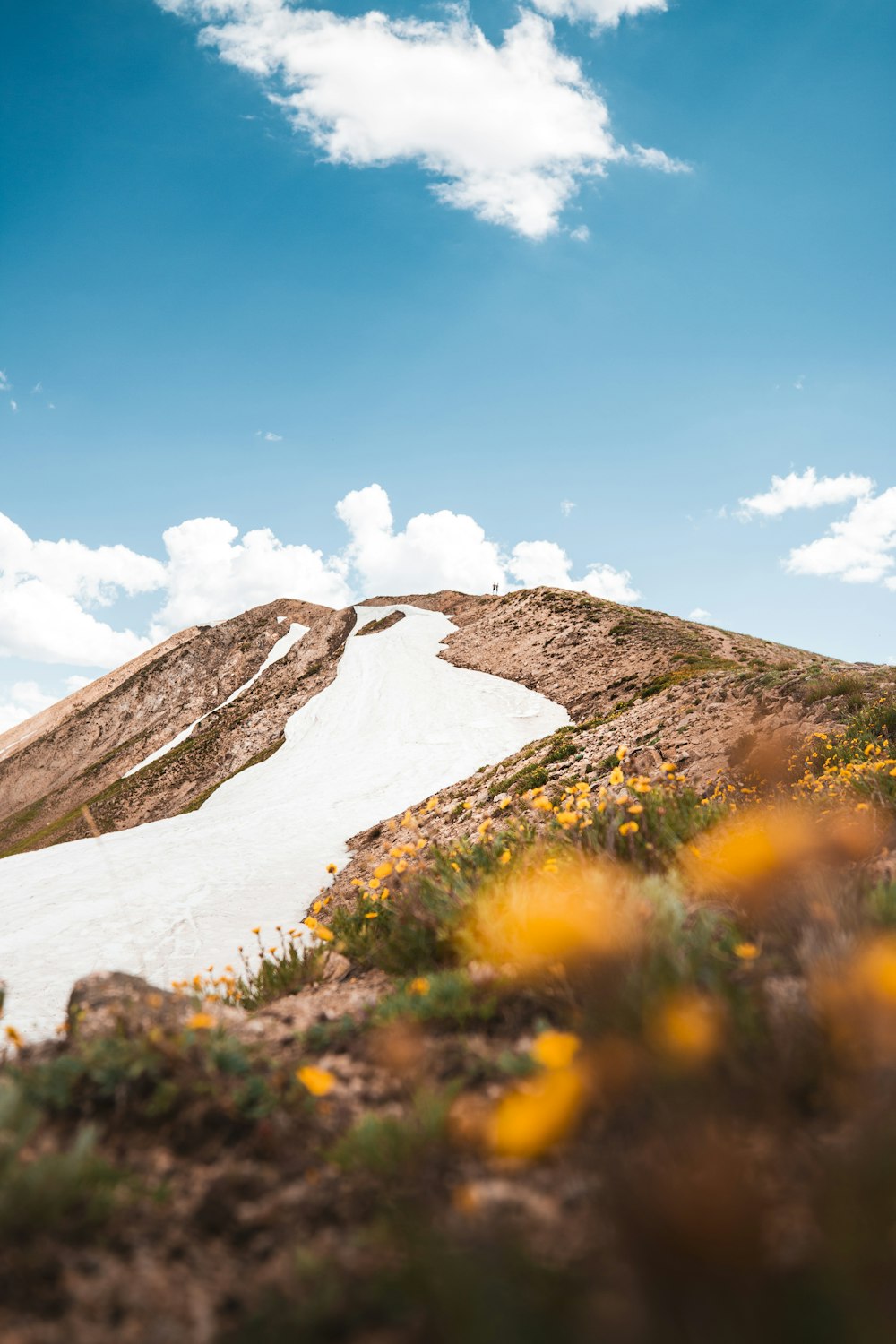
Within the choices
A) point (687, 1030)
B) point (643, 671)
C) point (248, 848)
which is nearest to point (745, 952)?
point (687, 1030)

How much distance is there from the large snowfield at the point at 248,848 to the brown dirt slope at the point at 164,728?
22.5ft

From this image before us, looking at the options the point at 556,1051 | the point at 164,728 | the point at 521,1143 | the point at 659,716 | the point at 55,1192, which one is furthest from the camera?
the point at 164,728

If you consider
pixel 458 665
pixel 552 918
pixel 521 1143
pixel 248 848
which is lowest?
pixel 248 848

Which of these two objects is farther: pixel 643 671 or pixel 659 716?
pixel 643 671

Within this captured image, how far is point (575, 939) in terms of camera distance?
304 centimetres

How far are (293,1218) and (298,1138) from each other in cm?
34

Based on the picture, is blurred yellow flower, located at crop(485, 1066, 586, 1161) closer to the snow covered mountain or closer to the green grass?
the green grass

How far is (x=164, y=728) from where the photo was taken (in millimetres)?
52812

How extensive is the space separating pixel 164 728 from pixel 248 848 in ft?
132

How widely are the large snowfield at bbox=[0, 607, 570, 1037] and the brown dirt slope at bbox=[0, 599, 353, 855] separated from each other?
22.5 ft

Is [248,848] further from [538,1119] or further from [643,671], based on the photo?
[643,671]

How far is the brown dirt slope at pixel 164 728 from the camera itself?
134ft

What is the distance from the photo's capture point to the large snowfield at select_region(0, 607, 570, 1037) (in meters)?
10.5

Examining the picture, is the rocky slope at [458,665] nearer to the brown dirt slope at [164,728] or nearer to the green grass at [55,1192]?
the brown dirt slope at [164,728]
